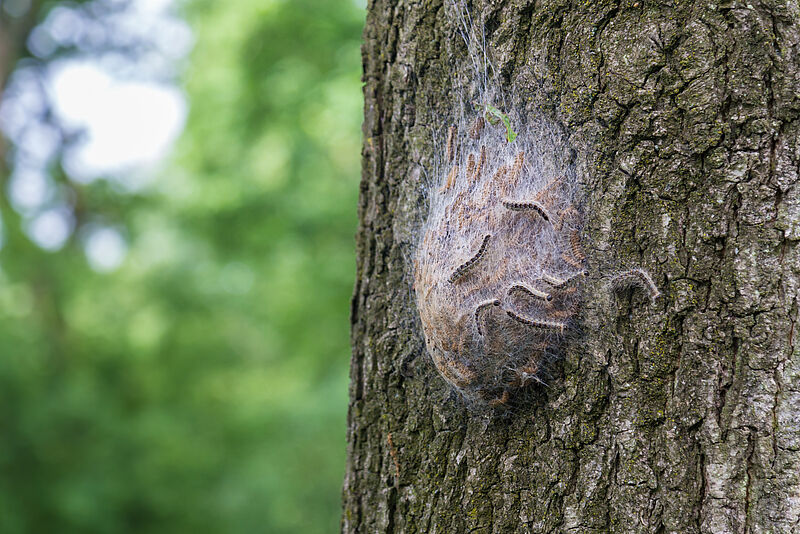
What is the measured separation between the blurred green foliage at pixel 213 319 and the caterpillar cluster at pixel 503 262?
5.72 meters

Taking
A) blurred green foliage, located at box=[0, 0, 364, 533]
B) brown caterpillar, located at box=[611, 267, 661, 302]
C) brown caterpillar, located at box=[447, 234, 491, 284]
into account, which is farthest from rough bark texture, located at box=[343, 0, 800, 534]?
blurred green foliage, located at box=[0, 0, 364, 533]

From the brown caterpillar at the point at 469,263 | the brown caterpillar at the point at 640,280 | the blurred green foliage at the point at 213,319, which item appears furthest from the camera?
the blurred green foliage at the point at 213,319

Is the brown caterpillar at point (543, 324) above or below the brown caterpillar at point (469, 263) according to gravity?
below

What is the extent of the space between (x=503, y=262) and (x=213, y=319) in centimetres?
1180

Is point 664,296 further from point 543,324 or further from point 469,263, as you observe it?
point 469,263

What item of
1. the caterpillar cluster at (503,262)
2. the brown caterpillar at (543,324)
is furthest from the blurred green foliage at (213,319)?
the brown caterpillar at (543,324)

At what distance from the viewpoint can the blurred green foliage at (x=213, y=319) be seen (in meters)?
8.36

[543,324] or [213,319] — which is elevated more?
[543,324]

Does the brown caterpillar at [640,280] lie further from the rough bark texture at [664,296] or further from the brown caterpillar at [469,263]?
the brown caterpillar at [469,263]

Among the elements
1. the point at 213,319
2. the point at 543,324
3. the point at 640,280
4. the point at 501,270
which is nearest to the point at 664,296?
the point at 640,280

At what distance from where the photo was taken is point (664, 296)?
1.79 m

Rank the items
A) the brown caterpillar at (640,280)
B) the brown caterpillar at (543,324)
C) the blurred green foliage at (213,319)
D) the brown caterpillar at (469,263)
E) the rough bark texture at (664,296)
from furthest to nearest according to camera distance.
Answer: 1. the blurred green foliage at (213,319)
2. the brown caterpillar at (469,263)
3. the brown caterpillar at (543,324)
4. the brown caterpillar at (640,280)
5. the rough bark texture at (664,296)

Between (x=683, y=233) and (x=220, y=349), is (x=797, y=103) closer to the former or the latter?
(x=683, y=233)

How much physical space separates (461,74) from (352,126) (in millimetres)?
5845
